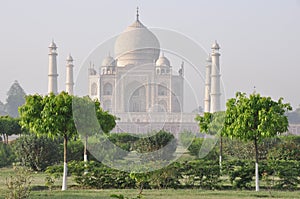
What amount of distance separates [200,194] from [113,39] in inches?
112

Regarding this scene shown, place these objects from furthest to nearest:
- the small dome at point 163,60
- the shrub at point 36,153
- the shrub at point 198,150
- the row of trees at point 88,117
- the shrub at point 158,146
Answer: the shrub at point 198,150
the shrub at point 36,153
the small dome at point 163,60
the row of trees at point 88,117
the shrub at point 158,146

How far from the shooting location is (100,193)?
9.05 meters

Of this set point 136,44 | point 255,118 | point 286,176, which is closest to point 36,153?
point 136,44

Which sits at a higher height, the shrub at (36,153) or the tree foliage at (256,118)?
the tree foliage at (256,118)

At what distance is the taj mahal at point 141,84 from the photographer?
31.9 ft

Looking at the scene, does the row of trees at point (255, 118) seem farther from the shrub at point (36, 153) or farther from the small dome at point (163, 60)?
the shrub at point (36, 153)

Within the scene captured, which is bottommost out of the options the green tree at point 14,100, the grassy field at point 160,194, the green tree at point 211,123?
the grassy field at point 160,194

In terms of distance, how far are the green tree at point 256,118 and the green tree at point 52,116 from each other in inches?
110

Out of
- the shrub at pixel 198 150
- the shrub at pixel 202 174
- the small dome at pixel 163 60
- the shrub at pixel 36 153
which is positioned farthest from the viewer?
the shrub at pixel 198 150

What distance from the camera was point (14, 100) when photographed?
6712 cm

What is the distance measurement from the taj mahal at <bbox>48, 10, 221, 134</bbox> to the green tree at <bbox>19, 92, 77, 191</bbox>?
55cm

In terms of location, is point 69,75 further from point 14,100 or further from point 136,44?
point 14,100

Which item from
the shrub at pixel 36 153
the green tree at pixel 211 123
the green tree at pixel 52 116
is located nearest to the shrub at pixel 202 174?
the green tree at pixel 211 123

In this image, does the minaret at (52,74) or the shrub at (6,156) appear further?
the minaret at (52,74)
